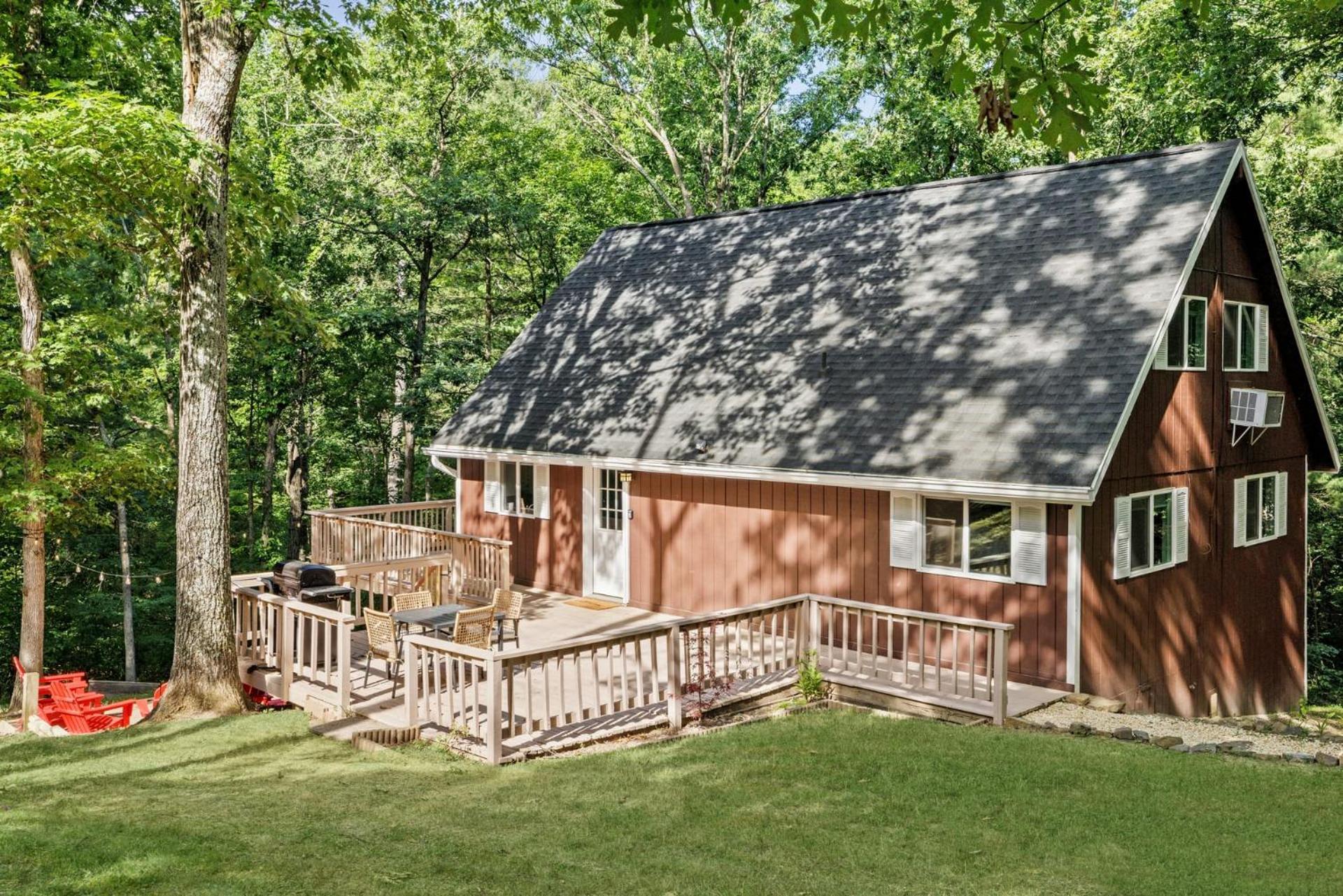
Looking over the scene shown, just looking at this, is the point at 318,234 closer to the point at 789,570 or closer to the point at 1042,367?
the point at 789,570

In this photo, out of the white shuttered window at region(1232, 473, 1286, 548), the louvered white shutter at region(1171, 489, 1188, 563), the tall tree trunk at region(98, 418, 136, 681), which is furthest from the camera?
the tall tree trunk at region(98, 418, 136, 681)

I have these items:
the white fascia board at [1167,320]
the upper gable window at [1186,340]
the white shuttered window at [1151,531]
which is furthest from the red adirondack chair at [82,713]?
the upper gable window at [1186,340]

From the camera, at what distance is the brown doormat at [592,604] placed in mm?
15438

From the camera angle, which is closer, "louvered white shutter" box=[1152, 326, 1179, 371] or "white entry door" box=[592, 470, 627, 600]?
"louvered white shutter" box=[1152, 326, 1179, 371]

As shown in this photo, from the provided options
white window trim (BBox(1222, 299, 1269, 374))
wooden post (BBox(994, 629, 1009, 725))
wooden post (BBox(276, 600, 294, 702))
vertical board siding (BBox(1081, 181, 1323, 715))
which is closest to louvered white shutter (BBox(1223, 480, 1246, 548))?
vertical board siding (BBox(1081, 181, 1323, 715))

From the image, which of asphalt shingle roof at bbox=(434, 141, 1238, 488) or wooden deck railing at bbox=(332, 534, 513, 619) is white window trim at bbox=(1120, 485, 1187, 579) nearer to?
asphalt shingle roof at bbox=(434, 141, 1238, 488)

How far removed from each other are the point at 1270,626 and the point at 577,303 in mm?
12797

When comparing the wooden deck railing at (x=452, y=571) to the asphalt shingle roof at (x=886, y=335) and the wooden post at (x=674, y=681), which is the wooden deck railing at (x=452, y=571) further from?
Result: the wooden post at (x=674, y=681)

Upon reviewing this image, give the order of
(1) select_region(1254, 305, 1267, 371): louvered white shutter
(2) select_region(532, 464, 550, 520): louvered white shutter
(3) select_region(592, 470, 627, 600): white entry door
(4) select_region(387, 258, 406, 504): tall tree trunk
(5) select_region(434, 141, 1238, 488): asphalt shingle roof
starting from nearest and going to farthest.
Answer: (5) select_region(434, 141, 1238, 488): asphalt shingle roof < (1) select_region(1254, 305, 1267, 371): louvered white shutter < (3) select_region(592, 470, 627, 600): white entry door < (2) select_region(532, 464, 550, 520): louvered white shutter < (4) select_region(387, 258, 406, 504): tall tree trunk

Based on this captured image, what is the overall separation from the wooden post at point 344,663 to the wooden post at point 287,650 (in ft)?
4.09

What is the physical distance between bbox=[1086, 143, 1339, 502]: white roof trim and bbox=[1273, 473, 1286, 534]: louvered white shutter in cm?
129

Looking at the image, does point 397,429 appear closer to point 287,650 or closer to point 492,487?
point 492,487

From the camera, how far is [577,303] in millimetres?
19438

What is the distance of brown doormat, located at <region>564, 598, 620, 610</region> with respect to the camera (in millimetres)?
15438
